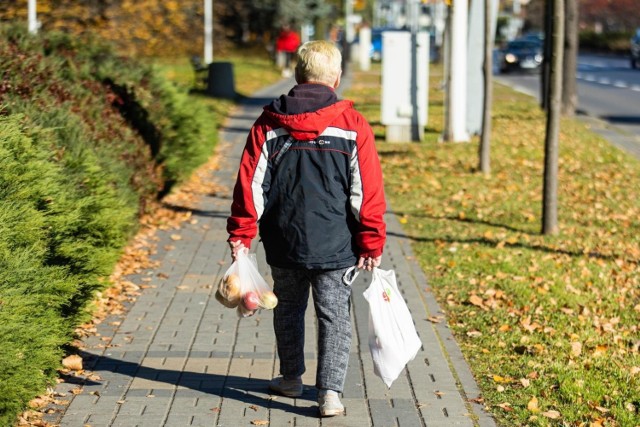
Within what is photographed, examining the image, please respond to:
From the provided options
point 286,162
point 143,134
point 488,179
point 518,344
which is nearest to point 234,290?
point 286,162

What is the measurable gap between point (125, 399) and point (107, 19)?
78.3 ft

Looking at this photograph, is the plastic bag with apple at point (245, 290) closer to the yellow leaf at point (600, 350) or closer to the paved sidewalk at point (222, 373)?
the paved sidewalk at point (222, 373)

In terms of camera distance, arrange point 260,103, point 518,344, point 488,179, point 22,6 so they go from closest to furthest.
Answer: point 518,344 < point 488,179 < point 22,6 < point 260,103

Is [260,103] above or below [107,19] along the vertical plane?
below

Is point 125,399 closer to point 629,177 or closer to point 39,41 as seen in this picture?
point 39,41

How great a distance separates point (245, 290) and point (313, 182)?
59 cm

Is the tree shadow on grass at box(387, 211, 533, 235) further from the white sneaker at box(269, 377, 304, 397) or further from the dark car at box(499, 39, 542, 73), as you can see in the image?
the dark car at box(499, 39, 542, 73)

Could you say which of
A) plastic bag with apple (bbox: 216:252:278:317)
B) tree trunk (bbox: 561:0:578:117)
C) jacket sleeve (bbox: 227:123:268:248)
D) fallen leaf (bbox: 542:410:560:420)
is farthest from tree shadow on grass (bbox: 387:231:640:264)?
tree trunk (bbox: 561:0:578:117)

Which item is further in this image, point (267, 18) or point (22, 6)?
point (267, 18)

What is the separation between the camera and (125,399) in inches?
216

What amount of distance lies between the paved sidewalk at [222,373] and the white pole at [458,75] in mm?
9765

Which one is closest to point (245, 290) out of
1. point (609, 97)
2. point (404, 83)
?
point (404, 83)

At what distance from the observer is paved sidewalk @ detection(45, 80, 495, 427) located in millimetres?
5258

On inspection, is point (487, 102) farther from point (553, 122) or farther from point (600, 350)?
point (600, 350)
